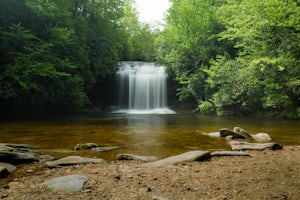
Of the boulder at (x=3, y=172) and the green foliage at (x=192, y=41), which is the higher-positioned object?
the green foliage at (x=192, y=41)

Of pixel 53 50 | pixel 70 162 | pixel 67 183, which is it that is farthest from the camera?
pixel 53 50

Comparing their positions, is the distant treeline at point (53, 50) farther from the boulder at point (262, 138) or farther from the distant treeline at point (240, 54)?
the boulder at point (262, 138)

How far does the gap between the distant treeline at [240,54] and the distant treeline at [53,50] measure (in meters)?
5.74

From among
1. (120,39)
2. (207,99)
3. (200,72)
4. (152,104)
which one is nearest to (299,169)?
(207,99)

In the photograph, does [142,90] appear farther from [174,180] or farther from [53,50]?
[174,180]

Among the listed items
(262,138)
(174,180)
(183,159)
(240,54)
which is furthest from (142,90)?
(174,180)

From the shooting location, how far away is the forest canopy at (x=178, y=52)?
1537 centimetres

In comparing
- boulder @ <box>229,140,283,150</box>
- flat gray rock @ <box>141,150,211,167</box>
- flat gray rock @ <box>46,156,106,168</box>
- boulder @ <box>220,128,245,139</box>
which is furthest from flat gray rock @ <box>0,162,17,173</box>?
boulder @ <box>220,128,245,139</box>

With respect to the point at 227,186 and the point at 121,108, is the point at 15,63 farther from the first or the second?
the point at 227,186

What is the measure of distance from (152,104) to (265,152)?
63.3ft

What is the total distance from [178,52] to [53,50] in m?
10.5

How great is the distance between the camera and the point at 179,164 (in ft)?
16.5

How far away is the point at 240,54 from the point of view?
1825 cm

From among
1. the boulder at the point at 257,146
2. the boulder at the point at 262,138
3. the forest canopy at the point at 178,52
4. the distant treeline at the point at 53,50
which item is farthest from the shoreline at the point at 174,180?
the distant treeline at the point at 53,50
